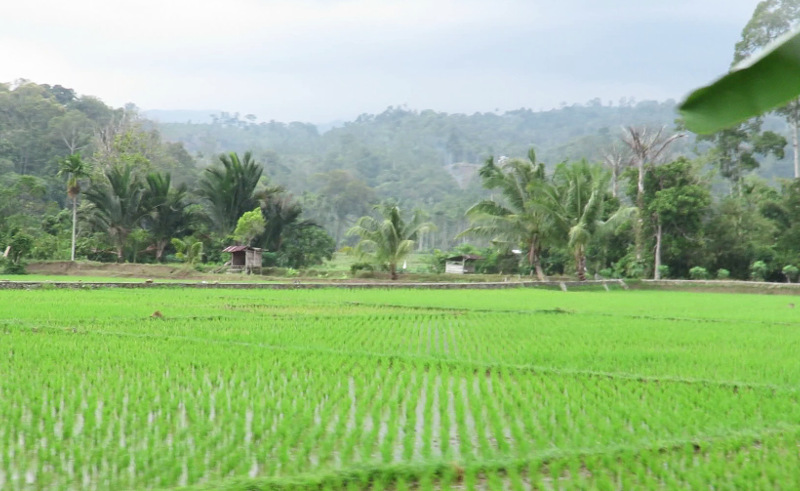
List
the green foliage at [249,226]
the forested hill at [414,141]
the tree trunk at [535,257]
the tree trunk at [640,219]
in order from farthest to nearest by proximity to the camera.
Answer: the forested hill at [414,141], the green foliage at [249,226], the tree trunk at [640,219], the tree trunk at [535,257]

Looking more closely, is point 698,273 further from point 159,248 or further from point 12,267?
point 12,267

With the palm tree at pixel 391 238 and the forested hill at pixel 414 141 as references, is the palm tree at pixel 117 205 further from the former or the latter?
the forested hill at pixel 414 141

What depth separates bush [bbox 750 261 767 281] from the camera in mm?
19453

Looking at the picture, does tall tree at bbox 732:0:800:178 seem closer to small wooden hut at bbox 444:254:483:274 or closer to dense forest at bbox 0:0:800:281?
dense forest at bbox 0:0:800:281

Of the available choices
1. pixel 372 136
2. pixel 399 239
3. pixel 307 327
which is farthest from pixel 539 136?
pixel 307 327

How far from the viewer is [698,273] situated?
20.3 m

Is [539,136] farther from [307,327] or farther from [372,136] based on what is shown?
[307,327]

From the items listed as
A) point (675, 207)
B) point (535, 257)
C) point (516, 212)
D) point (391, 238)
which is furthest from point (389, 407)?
point (675, 207)

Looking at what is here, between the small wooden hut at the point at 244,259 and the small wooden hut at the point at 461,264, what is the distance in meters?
7.29

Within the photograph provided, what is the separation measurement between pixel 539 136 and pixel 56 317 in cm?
9763

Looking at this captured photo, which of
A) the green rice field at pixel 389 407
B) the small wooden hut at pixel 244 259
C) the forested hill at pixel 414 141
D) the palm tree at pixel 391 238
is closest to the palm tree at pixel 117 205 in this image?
the small wooden hut at pixel 244 259

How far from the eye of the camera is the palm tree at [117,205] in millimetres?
23094

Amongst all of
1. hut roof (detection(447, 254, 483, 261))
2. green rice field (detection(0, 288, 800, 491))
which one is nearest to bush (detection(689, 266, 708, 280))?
hut roof (detection(447, 254, 483, 261))

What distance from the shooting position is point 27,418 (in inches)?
137
